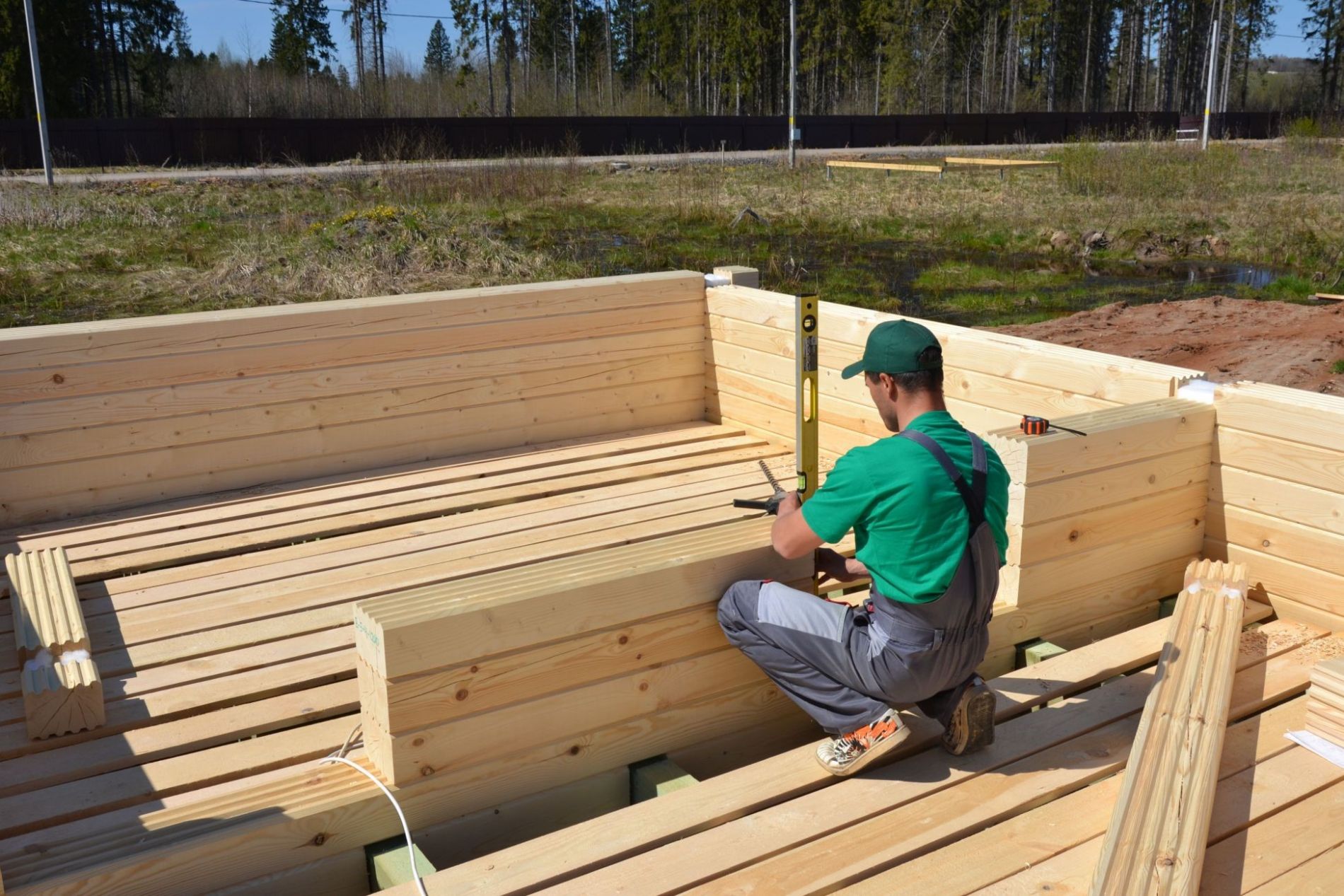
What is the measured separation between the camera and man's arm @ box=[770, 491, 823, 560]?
2762mm

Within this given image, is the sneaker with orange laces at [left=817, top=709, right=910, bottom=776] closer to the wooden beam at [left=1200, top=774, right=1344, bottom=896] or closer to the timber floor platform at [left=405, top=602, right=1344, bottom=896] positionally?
the timber floor platform at [left=405, top=602, right=1344, bottom=896]

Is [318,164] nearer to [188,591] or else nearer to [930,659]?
[188,591]

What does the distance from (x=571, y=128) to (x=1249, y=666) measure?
3172 cm

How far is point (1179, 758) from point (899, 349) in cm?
120

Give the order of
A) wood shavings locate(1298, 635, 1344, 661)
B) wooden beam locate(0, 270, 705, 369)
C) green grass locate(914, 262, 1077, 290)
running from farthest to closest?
Answer: green grass locate(914, 262, 1077, 290), wooden beam locate(0, 270, 705, 369), wood shavings locate(1298, 635, 1344, 661)

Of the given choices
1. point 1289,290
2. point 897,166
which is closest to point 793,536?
point 1289,290

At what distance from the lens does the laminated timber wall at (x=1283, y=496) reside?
3.61 meters

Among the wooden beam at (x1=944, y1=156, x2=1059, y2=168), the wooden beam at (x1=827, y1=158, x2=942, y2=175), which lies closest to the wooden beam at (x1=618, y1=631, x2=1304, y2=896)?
the wooden beam at (x1=827, y1=158, x2=942, y2=175)

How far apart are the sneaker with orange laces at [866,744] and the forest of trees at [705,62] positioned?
1593 inches

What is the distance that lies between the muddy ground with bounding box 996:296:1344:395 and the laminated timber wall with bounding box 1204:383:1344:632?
391cm

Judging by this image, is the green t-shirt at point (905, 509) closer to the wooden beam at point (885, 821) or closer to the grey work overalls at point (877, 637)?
the grey work overalls at point (877, 637)

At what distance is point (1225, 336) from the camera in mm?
9117

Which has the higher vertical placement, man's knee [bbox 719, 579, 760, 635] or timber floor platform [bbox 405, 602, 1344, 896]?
man's knee [bbox 719, 579, 760, 635]

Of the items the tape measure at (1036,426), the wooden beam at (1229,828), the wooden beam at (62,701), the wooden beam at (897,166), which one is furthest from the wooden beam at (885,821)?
the wooden beam at (897,166)
